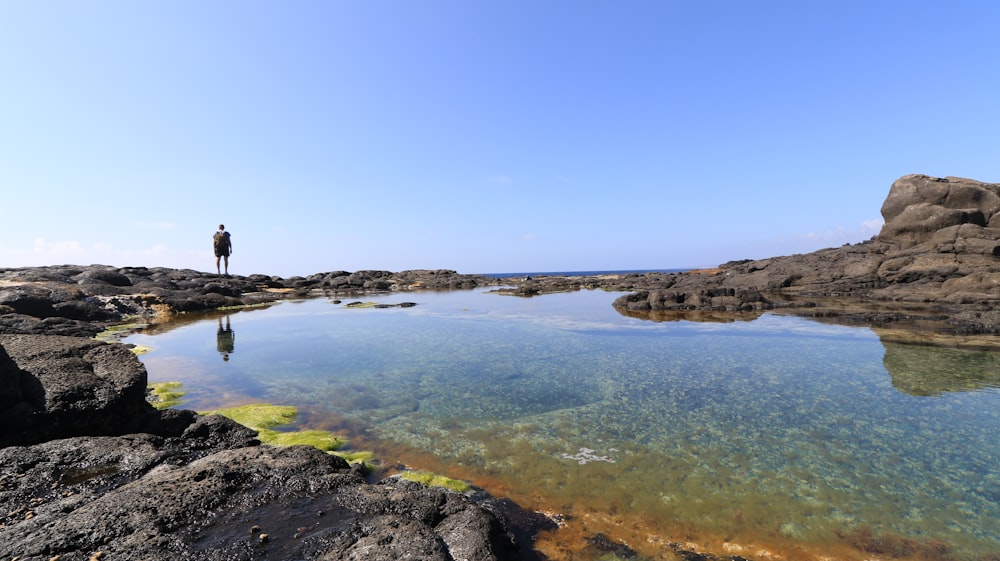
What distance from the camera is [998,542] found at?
16.3 ft

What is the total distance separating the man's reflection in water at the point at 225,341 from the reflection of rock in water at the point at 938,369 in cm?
2146

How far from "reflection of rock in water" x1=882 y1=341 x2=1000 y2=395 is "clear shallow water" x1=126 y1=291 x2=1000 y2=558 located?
95 millimetres

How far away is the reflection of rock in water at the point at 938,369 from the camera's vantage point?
10844 millimetres

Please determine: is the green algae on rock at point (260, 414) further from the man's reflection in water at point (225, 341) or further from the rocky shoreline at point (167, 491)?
the man's reflection in water at point (225, 341)

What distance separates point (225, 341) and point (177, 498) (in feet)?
54.4

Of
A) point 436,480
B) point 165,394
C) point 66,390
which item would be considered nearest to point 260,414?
point 66,390

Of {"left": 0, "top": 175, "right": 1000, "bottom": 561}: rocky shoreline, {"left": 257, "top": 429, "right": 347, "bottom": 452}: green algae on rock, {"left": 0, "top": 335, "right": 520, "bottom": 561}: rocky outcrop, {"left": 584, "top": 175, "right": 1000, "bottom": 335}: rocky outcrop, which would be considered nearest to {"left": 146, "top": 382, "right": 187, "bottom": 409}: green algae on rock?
{"left": 0, "top": 175, "right": 1000, "bottom": 561}: rocky shoreline

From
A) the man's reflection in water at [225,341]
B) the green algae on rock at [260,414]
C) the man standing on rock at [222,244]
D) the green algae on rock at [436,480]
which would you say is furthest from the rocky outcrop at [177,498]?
the man standing on rock at [222,244]

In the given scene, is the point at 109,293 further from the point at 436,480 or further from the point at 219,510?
the point at 436,480

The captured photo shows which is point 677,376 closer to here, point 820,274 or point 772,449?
point 772,449

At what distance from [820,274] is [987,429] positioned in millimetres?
34307

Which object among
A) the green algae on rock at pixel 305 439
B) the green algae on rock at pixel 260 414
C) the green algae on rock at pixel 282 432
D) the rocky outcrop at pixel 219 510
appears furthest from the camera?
the green algae on rock at pixel 260 414

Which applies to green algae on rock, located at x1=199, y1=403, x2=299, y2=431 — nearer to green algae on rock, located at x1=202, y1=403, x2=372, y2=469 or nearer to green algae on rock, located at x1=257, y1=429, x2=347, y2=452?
green algae on rock, located at x1=202, y1=403, x2=372, y2=469

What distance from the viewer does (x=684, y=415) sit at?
9531 millimetres
